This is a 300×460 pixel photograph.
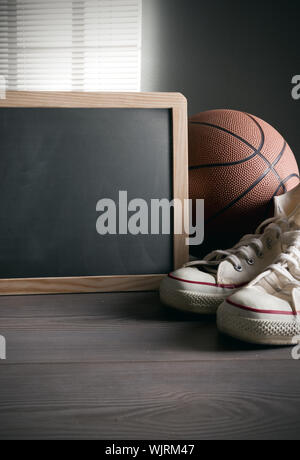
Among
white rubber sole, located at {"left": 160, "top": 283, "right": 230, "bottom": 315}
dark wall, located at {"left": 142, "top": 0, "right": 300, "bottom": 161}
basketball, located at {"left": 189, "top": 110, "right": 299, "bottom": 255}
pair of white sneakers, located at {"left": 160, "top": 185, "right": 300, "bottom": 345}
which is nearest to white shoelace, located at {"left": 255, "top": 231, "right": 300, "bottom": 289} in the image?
pair of white sneakers, located at {"left": 160, "top": 185, "right": 300, "bottom": 345}

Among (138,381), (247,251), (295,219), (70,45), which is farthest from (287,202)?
(70,45)

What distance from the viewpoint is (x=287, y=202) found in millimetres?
1028

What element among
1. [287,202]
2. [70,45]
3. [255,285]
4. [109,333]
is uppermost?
[70,45]

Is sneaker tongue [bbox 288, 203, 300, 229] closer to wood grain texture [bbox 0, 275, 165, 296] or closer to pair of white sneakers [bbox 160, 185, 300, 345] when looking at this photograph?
pair of white sneakers [bbox 160, 185, 300, 345]

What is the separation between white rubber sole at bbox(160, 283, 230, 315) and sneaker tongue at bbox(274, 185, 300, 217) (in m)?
0.32

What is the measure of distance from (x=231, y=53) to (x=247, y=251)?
1719mm

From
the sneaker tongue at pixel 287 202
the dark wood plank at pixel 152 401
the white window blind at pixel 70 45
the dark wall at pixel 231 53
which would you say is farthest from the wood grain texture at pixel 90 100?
the white window blind at pixel 70 45

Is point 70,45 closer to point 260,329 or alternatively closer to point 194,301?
point 194,301

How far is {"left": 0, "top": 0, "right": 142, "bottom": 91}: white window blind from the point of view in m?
2.53

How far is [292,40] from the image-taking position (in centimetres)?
220

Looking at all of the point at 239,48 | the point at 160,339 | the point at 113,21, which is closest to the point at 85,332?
the point at 160,339

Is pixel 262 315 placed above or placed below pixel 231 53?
below

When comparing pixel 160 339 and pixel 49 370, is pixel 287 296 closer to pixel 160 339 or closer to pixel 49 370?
pixel 160 339

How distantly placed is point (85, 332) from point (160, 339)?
0.15 metres
